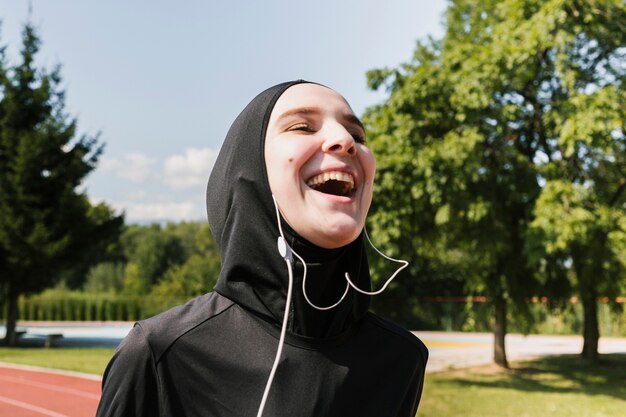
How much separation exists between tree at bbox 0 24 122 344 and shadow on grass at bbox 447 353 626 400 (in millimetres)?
13610

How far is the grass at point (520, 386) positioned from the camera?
10.2 metres

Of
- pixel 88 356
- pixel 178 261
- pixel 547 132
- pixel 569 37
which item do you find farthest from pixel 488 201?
pixel 178 261

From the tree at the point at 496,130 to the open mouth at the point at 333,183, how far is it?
10280 millimetres

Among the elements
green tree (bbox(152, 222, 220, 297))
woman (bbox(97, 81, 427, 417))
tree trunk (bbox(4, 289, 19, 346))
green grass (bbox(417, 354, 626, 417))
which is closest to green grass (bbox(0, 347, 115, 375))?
tree trunk (bbox(4, 289, 19, 346))

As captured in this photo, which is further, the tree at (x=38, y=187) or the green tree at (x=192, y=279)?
the green tree at (x=192, y=279)

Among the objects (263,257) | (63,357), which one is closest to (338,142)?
(263,257)

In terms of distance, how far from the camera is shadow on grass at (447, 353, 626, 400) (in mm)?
12586

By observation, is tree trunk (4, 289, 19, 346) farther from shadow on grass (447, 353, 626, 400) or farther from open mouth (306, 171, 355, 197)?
open mouth (306, 171, 355, 197)

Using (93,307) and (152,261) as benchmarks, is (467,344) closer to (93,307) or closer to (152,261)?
(93,307)

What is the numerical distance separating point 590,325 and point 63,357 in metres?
13.5

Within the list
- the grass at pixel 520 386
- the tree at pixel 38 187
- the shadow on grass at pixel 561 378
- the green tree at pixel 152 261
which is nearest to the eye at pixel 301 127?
the grass at pixel 520 386

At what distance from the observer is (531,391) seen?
12.1 meters

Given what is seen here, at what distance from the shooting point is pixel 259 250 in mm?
1490

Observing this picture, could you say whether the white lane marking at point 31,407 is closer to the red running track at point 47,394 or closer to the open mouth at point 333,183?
the red running track at point 47,394
